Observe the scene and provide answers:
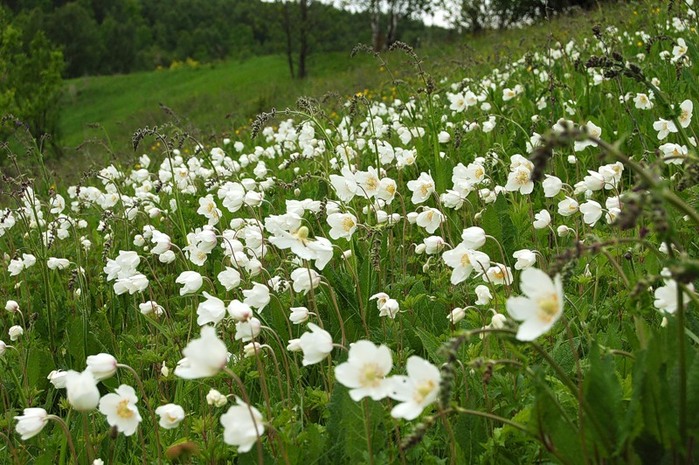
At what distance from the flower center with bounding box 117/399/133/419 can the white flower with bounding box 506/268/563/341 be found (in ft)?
3.69

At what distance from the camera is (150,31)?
82250mm

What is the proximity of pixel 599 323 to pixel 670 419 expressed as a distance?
119 centimetres

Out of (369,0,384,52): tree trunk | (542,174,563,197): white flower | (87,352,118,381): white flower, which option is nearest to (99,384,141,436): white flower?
(87,352,118,381): white flower

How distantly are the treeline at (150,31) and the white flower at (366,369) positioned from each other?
46593mm

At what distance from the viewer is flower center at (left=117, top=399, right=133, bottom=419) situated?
1.90m

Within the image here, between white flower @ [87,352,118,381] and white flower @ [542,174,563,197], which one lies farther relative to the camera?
white flower @ [542,174,563,197]

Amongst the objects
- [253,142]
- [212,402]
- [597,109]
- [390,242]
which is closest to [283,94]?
[253,142]

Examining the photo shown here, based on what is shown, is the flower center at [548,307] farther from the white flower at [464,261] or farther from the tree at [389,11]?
the tree at [389,11]

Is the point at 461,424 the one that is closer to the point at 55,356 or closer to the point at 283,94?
the point at 55,356

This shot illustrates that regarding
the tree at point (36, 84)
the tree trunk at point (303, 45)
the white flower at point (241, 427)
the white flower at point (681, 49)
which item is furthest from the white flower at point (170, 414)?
the tree trunk at point (303, 45)

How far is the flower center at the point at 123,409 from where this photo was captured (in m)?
1.90

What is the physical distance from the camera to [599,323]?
9.03 ft

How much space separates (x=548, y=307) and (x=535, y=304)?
3 cm

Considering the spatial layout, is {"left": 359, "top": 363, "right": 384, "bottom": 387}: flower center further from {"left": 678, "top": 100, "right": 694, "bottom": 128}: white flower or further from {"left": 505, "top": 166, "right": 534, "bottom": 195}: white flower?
{"left": 678, "top": 100, "right": 694, "bottom": 128}: white flower
